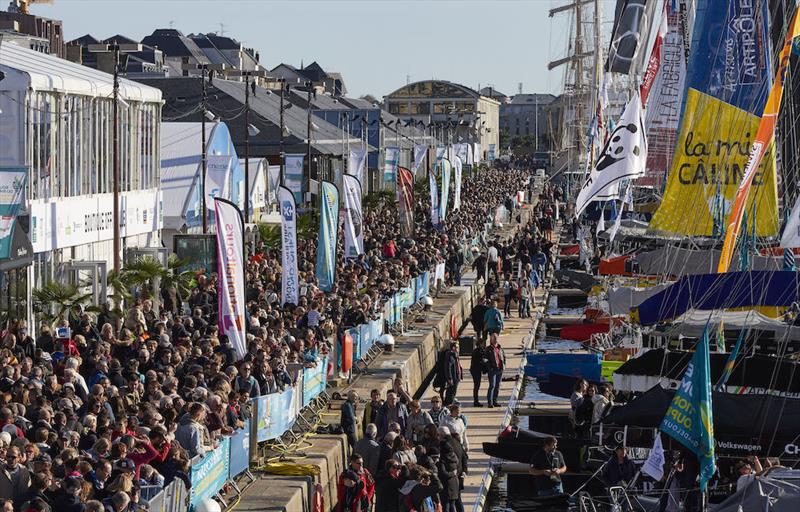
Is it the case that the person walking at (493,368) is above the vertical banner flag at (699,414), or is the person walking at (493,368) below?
below

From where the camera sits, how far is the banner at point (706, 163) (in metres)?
22.9

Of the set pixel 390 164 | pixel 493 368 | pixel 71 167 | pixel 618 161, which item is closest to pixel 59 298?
pixel 71 167

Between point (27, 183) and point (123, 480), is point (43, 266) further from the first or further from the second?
point (123, 480)

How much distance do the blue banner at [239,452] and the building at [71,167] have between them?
9121mm

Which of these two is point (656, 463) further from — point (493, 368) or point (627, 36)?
point (627, 36)

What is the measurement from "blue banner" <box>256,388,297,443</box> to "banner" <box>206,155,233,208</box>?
21.4 m

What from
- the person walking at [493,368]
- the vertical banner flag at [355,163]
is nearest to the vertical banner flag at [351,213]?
the person walking at [493,368]

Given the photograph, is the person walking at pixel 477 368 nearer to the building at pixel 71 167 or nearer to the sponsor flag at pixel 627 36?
the building at pixel 71 167

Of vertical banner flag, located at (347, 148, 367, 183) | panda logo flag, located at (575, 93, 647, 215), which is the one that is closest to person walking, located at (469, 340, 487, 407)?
panda logo flag, located at (575, 93, 647, 215)

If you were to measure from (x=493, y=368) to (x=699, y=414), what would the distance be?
12.3 meters

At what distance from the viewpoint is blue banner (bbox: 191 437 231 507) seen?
15078 mm

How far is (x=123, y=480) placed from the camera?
12820mm

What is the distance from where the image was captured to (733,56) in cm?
2539

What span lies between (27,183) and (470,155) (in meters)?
82.7
